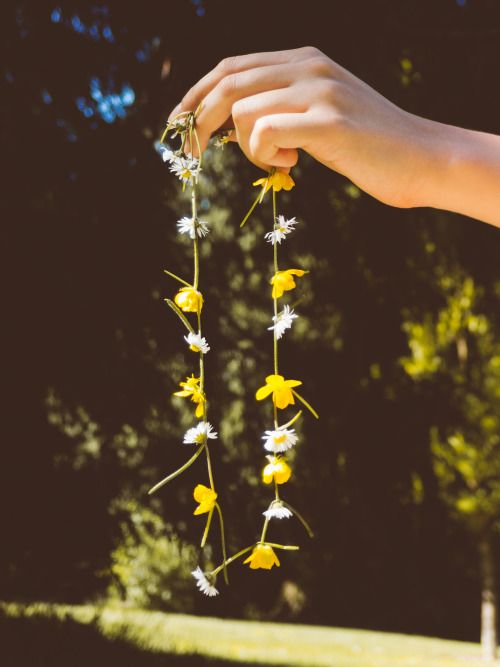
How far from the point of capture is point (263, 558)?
0.96 meters

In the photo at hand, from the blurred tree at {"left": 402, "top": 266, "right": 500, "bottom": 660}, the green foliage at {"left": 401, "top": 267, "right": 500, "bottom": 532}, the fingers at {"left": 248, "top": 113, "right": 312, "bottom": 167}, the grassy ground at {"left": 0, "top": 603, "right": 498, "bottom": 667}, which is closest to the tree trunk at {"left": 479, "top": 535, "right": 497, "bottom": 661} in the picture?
the grassy ground at {"left": 0, "top": 603, "right": 498, "bottom": 667}

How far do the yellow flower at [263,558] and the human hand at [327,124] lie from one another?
493mm

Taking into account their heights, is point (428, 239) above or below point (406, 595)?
above

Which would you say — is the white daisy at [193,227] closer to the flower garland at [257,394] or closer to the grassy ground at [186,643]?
the flower garland at [257,394]

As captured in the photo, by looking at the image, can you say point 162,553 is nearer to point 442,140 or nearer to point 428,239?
point 428,239

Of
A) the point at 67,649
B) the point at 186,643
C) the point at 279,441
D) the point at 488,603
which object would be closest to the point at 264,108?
the point at 279,441

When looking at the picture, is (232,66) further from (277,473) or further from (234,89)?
(277,473)

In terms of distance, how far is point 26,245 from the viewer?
173 inches

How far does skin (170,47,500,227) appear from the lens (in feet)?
3.02

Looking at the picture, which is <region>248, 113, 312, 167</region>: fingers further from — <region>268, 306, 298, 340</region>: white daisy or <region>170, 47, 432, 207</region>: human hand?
<region>268, 306, 298, 340</region>: white daisy

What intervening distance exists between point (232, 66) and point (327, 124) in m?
0.20

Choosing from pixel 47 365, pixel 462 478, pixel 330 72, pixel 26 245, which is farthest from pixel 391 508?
pixel 330 72

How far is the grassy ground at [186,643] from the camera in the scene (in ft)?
16.6

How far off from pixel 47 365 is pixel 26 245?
76cm
